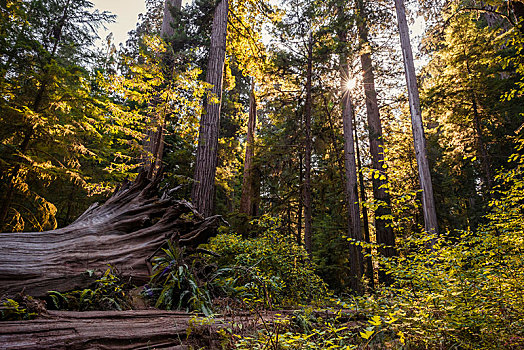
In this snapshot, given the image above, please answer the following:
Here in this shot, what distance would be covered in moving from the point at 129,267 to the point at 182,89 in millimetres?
4959

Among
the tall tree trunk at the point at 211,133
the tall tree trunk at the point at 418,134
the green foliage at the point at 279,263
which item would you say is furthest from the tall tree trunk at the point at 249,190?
the tall tree trunk at the point at 418,134

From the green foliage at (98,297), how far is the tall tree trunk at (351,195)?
8769mm

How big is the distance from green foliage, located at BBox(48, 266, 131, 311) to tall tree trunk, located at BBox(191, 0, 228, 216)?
3.50m

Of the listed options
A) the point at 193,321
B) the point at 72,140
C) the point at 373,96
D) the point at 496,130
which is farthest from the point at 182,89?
the point at 496,130

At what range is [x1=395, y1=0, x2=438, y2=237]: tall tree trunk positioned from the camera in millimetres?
8941

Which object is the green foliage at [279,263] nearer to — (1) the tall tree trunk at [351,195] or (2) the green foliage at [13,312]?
(2) the green foliage at [13,312]

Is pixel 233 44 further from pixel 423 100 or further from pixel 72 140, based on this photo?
pixel 423 100

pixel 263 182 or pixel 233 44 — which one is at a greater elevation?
pixel 233 44

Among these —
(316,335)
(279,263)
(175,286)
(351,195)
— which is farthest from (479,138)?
(175,286)

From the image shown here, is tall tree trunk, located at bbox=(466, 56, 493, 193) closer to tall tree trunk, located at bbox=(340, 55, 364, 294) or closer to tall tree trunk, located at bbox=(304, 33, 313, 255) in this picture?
tall tree trunk, located at bbox=(340, 55, 364, 294)

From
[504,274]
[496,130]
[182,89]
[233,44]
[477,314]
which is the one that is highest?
[233,44]

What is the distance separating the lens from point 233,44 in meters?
10.7

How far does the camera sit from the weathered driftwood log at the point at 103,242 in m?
3.27

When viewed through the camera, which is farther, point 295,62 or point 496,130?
point 496,130
